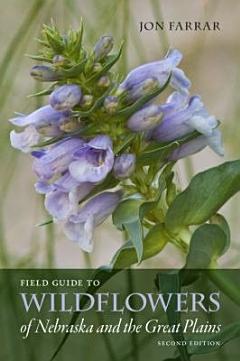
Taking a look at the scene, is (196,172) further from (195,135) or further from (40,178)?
(40,178)

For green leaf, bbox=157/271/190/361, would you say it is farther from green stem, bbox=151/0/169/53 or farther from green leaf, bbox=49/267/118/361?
green stem, bbox=151/0/169/53

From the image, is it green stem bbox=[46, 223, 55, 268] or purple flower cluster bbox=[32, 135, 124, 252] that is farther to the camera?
green stem bbox=[46, 223, 55, 268]

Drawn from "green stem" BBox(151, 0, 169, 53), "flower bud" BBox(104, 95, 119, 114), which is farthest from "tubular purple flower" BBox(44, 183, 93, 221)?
"green stem" BBox(151, 0, 169, 53)

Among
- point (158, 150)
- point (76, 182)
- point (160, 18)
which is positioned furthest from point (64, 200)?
point (160, 18)

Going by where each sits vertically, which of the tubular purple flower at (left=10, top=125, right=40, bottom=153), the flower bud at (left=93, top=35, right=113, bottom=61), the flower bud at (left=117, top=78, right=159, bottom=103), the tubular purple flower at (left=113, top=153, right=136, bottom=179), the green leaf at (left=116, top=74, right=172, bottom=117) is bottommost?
the tubular purple flower at (left=113, top=153, right=136, bottom=179)

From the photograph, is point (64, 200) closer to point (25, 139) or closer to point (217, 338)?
point (25, 139)

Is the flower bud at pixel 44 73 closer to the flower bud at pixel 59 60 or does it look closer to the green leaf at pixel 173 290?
the flower bud at pixel 59 60

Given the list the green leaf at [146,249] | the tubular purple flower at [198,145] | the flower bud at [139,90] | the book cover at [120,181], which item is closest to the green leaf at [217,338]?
the book cover at [120,181]
